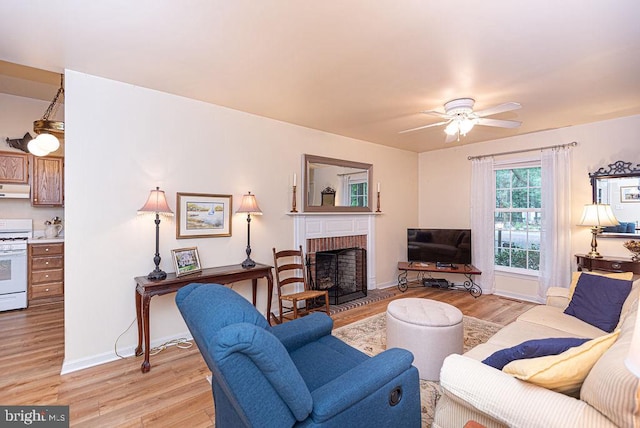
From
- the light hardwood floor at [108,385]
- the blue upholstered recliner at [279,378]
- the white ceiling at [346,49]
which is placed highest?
the white ceiling at [346,49]

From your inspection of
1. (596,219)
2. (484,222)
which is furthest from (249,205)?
(596,219)

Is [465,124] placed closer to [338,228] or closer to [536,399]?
[338,228]

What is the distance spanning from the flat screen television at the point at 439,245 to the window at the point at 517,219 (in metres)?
0.56

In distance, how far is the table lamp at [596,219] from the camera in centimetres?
352

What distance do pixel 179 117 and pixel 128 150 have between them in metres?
0.59

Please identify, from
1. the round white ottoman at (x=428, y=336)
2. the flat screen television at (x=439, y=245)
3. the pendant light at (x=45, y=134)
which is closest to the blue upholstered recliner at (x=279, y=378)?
the round white ottoman at (x=428, y=336)

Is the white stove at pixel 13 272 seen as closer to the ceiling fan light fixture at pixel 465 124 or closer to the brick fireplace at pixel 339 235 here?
the brick fireplace at pixel 339 235

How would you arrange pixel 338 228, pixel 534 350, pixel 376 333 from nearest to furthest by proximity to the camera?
pixel 534 350, pixel 376 333, pixel 338 228

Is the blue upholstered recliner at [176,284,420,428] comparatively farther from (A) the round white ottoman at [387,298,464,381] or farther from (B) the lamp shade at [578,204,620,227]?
(B) the lamp shade at [578,204,620,227]

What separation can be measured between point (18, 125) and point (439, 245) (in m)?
6.50

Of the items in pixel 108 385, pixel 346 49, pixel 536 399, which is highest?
pixel 346 49

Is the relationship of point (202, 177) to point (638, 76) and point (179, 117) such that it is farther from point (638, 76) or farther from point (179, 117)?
point (638, 76)

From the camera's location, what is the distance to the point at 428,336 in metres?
2.32

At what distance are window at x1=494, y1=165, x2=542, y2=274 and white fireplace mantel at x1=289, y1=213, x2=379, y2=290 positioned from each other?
2058 mm
